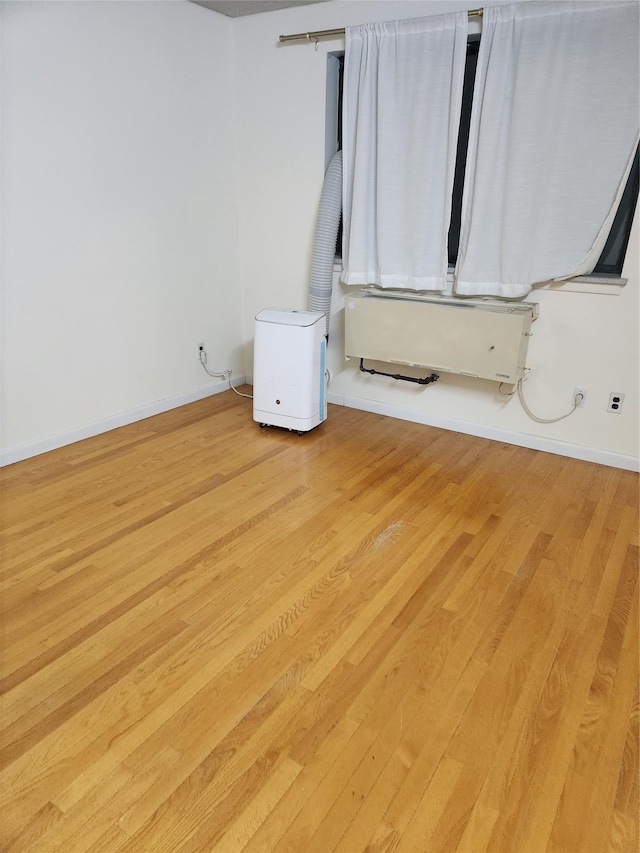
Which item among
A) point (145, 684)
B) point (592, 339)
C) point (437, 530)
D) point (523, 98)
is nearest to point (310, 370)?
point (437, 530)

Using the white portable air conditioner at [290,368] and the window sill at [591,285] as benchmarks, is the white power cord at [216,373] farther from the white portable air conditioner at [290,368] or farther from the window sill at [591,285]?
the window sill at [591,285]

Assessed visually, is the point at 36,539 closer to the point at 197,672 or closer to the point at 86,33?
the point at 197,672

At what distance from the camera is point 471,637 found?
1841 millimetres

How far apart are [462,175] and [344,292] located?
98cm

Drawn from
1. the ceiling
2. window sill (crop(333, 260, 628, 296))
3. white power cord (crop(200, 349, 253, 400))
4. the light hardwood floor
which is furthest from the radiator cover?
the ceiling

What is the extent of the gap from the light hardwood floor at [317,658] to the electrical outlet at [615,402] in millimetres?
349

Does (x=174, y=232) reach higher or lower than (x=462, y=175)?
lower

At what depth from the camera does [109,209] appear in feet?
10.3

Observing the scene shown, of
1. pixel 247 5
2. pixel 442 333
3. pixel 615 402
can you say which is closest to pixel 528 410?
pixel 615 402

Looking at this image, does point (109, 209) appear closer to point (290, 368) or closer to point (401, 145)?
point (290, 368)

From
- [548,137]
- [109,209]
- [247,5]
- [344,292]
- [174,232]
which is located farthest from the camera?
[344,292]

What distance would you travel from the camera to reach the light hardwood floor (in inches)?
51.1

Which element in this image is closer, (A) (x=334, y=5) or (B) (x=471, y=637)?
(B) (x=471, y=637)

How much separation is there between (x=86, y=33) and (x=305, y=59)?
50.3 inches
